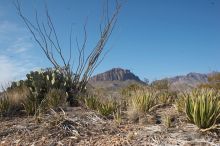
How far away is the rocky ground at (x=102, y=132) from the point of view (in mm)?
7066

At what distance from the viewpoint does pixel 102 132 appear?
316 inches

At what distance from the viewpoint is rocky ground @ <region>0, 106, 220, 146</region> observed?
707cm

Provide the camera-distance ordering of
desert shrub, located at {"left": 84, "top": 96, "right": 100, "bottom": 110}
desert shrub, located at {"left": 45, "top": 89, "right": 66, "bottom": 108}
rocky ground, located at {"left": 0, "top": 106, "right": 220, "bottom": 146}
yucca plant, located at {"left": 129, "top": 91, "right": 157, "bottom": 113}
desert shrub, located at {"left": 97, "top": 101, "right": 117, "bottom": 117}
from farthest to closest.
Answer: desert shrub, located at {"left": 45, "top": 89, "right": 66, "bottom": 108} < desert shrub, located at {"left": 84, "top": 96, "right": 100, "bottom": 110} < desert shrub, located at {"left": 97, "top": 101, "right": 117, "bottom": 117} < yucca plant, located at {"left": 129, "top": 91, "right": 157, "bottom": 113} < rocky ground, located at {"left": 0, "top": 106, "right": 220, "bottom": 146}

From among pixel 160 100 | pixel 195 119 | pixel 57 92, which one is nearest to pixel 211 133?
pixel 195 119

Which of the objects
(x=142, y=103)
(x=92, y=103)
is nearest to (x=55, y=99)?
(x=92, y=103)

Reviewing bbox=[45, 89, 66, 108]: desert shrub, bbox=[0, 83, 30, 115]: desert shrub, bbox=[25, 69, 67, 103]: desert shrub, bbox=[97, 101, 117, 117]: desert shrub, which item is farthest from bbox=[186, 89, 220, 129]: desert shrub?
bbox=[25, 69, 67, 103]: desert shrub

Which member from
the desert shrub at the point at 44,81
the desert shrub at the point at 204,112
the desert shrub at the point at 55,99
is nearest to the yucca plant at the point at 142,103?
the desert shrub at the point at 204,112

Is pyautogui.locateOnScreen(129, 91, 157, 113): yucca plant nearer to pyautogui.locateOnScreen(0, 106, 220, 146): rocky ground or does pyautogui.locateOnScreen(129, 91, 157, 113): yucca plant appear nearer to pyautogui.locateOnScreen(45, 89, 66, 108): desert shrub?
pyautogui.locateOnScreen(0, 106, 220, 146): rocky ground

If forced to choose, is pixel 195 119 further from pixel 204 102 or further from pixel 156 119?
pixel 156 119

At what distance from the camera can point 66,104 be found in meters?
11.4

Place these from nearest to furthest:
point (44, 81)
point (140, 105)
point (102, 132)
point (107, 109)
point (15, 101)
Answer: point (102, 132) → point (140, 105) → point (107, 109) → point (15, 101) → point (44, 81)

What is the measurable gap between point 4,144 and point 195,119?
380cm

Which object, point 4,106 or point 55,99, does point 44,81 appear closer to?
point 55,99

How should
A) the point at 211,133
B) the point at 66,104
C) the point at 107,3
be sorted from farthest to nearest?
1. the point at 107,3
2. the point at 66,104
3. the point at 211,133
